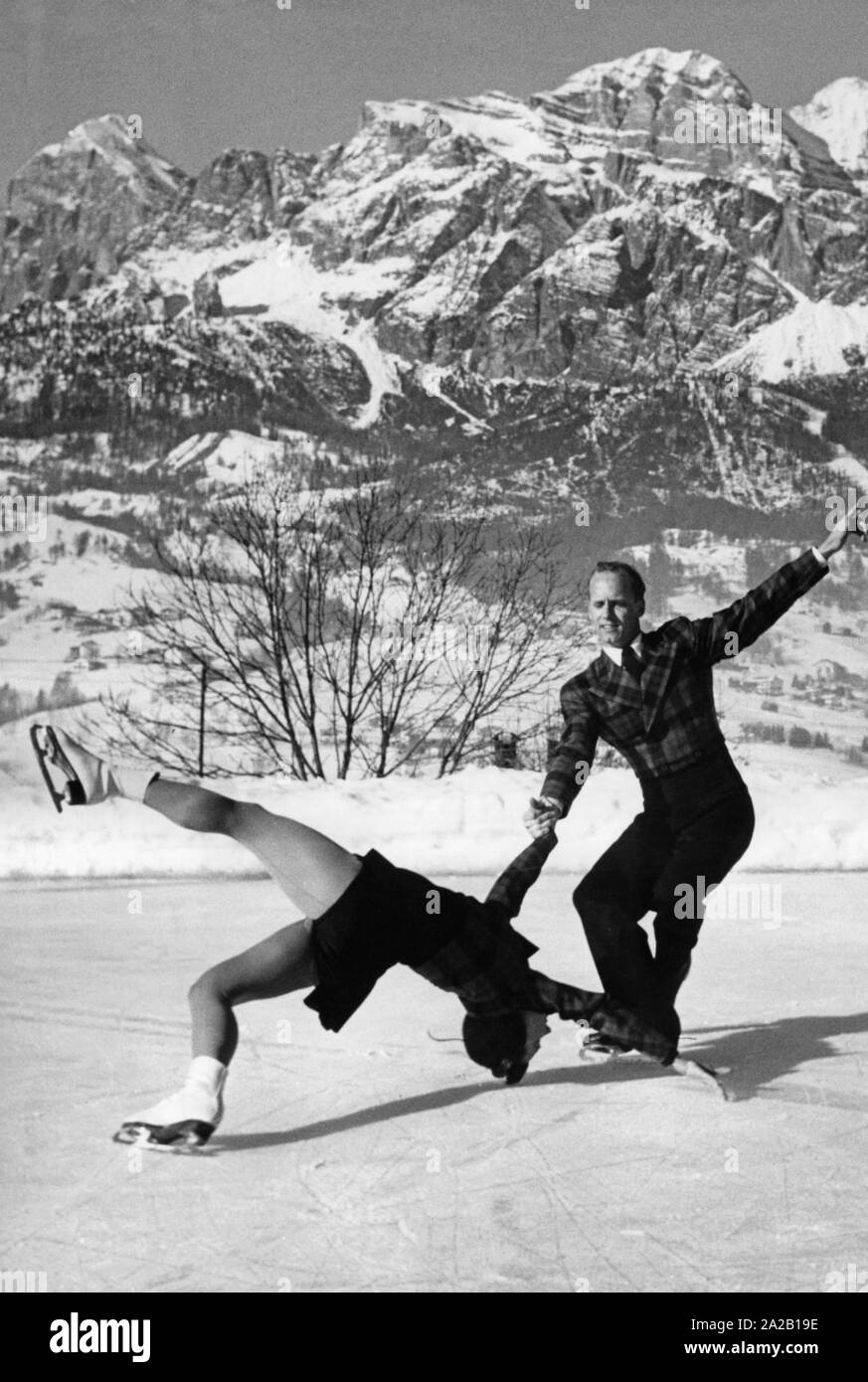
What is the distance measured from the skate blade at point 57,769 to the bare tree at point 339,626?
1.24 m

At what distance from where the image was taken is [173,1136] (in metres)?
3.36

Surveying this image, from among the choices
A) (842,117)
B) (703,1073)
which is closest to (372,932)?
(703,1073)

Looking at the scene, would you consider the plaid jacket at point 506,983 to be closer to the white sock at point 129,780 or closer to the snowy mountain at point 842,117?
the white sock at point 129,780

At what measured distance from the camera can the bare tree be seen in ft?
15.5

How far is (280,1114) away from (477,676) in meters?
1.65

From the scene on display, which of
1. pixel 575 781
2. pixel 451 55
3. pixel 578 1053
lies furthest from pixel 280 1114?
pixel 451 55

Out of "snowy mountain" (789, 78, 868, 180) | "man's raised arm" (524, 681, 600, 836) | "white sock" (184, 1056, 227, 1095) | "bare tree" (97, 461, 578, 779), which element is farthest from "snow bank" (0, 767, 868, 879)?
"snowy mountain" (789, 78, 868, 180)

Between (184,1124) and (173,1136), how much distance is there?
0.11 ft

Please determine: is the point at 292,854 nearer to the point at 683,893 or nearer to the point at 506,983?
the point at 506,983

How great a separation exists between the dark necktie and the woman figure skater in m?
0.60

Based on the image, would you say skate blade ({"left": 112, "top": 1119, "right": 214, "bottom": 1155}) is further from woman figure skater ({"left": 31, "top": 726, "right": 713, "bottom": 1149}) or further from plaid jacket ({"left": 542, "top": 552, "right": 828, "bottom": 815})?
plaid jacket ({"left": 542, "top": 552, "right": 828, "bottom": 815})

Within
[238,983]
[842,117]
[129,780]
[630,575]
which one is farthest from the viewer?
[842,117]

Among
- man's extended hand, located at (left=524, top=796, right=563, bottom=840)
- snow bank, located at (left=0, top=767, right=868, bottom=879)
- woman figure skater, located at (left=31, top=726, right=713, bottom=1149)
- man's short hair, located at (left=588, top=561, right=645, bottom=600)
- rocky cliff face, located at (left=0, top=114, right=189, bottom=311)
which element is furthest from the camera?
rocky cliff face, located at (left=0, top=114, right=189, bottom=311)
